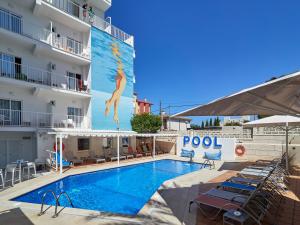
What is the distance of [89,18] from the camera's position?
20.3 metres

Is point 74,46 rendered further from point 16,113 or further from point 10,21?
point 16,113

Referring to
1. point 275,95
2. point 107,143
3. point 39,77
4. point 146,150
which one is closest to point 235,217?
point 275,95

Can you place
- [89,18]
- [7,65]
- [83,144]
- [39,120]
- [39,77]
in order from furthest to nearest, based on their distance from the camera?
1. [89,18]
2. [83,144]
3. [39,77]
4. [39,120]
5. [7,65]

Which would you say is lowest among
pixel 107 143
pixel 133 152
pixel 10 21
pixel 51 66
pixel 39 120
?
pixel 133 152

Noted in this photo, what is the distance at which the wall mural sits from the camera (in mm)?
19984

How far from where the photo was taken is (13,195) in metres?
8.77

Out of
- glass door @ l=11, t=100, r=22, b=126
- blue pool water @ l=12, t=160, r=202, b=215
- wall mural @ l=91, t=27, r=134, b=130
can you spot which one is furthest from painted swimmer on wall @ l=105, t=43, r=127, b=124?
glass door @ l=11, t=100, r=22, b=126

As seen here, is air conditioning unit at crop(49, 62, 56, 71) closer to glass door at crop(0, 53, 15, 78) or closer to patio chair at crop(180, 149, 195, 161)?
glass door at crop(0, 53, 15, 78)

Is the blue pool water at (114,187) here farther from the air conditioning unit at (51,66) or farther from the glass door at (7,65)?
the air conditioning unit at (51,66)

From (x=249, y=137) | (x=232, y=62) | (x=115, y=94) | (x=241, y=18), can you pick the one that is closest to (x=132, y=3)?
(x=115, y=94)

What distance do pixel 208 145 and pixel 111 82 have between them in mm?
11435

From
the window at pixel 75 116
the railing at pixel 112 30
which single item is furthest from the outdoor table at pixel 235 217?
the railing at pixel 112 30

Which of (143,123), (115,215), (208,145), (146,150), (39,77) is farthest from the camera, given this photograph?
(143,123)

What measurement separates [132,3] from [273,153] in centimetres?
1919
